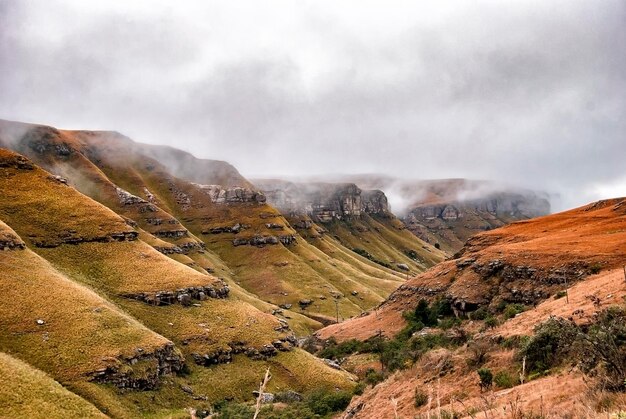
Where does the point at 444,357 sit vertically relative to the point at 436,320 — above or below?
above

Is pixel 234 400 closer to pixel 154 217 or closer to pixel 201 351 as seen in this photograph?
pixel 201 351

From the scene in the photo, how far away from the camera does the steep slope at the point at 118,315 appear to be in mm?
62250

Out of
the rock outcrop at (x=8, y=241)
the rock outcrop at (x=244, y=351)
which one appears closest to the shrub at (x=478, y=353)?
the rock outcrop at (x=244, y=351)

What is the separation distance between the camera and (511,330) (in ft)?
122

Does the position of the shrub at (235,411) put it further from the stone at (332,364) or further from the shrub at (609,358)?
the shrub at (609,358)

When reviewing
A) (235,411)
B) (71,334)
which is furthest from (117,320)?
(235,411)

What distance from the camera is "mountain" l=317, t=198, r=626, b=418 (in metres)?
17.7

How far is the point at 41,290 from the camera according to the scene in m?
71.3

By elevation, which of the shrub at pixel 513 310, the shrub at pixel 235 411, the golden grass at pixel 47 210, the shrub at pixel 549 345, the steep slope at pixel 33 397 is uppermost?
the golden grass at pixel 47 210

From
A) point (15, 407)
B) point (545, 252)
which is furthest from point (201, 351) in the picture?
point (545, 252)

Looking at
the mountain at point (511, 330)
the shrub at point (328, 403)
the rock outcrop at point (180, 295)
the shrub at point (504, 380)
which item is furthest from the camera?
the rock outcrop at point (180, 295)

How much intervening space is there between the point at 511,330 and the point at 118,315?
208 feet

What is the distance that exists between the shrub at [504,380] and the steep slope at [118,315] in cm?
5139

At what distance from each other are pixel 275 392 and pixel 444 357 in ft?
157
